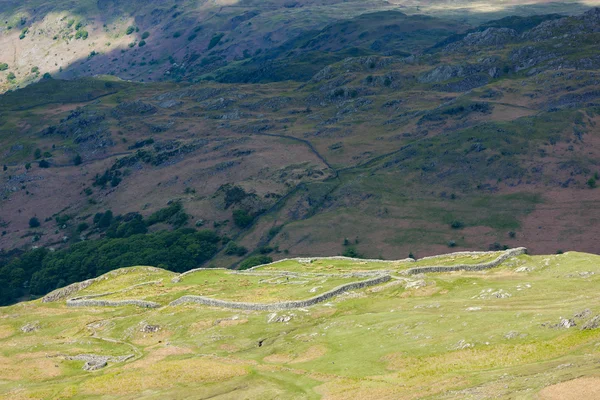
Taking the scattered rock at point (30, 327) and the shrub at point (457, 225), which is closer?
the scattered rock at point (30, 327)

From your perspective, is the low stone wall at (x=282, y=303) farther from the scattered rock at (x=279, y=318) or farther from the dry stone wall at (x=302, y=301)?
the scattered rock at (x=279, y=318)

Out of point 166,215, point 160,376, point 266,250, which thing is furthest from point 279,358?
point 166,215

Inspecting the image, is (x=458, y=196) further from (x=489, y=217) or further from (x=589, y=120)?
(x=589, y=120)

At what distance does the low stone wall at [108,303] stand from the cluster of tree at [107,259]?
189 ft

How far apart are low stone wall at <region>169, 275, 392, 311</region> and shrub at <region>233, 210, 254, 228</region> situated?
84.1 m

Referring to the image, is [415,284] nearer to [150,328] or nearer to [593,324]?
[150,328]

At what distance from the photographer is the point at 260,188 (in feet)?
650

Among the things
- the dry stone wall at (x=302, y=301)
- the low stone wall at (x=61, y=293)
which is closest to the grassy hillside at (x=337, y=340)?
the dry stone wall at (x=302, y=301)

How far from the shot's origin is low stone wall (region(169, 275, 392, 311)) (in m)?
90.2

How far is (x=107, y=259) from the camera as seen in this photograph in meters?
176

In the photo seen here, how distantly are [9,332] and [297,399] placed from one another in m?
49.6

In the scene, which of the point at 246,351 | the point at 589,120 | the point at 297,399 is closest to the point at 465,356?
the point at 297,399

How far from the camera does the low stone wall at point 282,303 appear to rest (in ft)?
296

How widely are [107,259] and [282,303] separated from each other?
94947 millimetres
